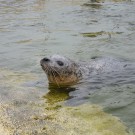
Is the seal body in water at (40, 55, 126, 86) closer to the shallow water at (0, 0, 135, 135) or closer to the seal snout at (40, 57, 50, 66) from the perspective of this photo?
the seal snout at (40, 57, 50, 66)

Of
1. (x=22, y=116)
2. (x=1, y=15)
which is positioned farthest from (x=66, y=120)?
(x=1, y=15)

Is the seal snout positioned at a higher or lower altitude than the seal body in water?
higher

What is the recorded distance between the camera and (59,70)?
600cm

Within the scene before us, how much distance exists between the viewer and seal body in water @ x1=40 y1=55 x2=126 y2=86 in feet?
19.2

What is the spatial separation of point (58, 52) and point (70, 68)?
200 centimetres

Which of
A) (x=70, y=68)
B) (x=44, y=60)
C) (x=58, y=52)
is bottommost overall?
(x=58, y=52)

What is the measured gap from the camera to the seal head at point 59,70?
5.79 meters

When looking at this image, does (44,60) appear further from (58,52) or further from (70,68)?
(58,52)

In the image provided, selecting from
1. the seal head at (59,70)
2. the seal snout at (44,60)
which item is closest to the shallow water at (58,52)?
the seal head at (59,70)

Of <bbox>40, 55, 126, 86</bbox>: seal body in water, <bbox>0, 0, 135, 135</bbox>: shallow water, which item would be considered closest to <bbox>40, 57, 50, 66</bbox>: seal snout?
<bbox>40, 55, 126, 86</bbox>: seal body in water

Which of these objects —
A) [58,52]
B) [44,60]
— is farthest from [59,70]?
[58,52]

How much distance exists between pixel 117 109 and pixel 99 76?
5.59 feet

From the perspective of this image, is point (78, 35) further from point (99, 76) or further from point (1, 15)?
point (1, 15)

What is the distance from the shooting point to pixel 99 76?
6332 mm
